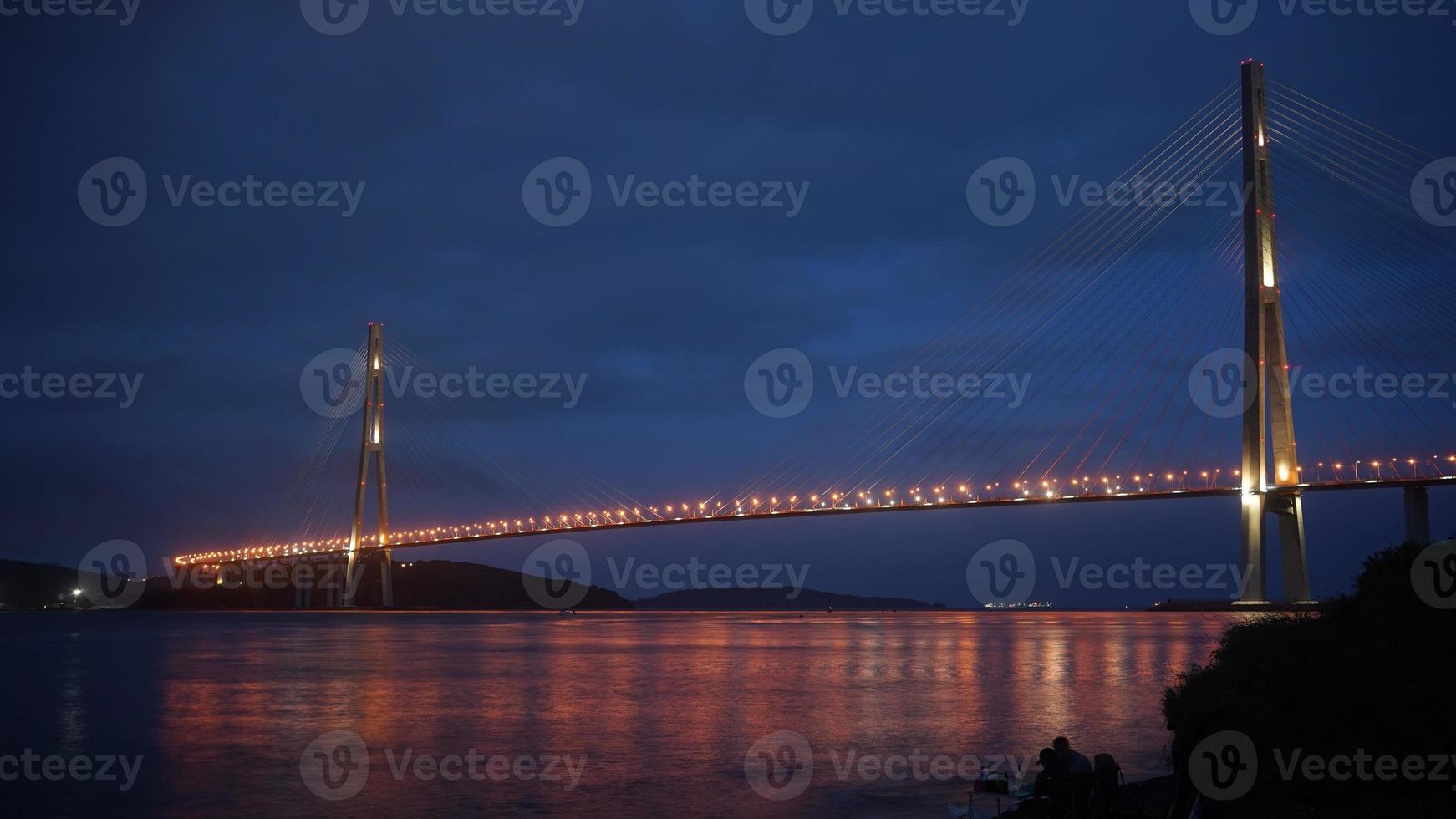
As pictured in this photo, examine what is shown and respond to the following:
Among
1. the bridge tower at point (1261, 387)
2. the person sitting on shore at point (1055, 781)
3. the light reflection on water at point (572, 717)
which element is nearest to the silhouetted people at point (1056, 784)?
the person sitting on shore at point (1055, 781)

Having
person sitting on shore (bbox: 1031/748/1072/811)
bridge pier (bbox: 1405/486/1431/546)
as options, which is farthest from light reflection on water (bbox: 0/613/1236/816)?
bridge pier (bbox: 1405/486/1431/546)

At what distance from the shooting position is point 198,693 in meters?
26.8

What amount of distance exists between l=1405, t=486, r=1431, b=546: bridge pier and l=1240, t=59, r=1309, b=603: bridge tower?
4.34 metres

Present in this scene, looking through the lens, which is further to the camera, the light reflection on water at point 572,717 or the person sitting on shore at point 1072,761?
the light reflection on water at point 572,717

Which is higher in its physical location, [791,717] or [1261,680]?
[1261,680]

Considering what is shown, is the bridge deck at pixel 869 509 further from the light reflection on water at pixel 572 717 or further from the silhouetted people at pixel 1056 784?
the silhouetted people at pixel 1056 784

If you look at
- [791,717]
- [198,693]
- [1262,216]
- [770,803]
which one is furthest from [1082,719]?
[1262,216]

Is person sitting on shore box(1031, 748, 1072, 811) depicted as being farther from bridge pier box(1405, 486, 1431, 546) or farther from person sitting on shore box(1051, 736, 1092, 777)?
bridge pier box(1405, 486, 1431, 546)

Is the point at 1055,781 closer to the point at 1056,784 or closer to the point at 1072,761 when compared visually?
the point at 1056,784

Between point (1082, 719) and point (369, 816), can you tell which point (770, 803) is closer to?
point (369, 816)

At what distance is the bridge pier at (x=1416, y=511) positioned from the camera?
161 ft

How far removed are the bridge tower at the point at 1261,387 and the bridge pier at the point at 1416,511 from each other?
4341 mm

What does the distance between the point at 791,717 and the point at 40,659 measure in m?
32.8

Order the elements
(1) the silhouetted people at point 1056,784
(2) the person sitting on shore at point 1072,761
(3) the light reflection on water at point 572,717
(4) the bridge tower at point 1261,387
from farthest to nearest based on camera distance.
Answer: (4) the bridge tower at point 1261,387 → (3) the light reflection on water at point 572,717 → (2) the person sitting on shore at point 1072,761 → (1) the silhouetted people at point 1056,784
